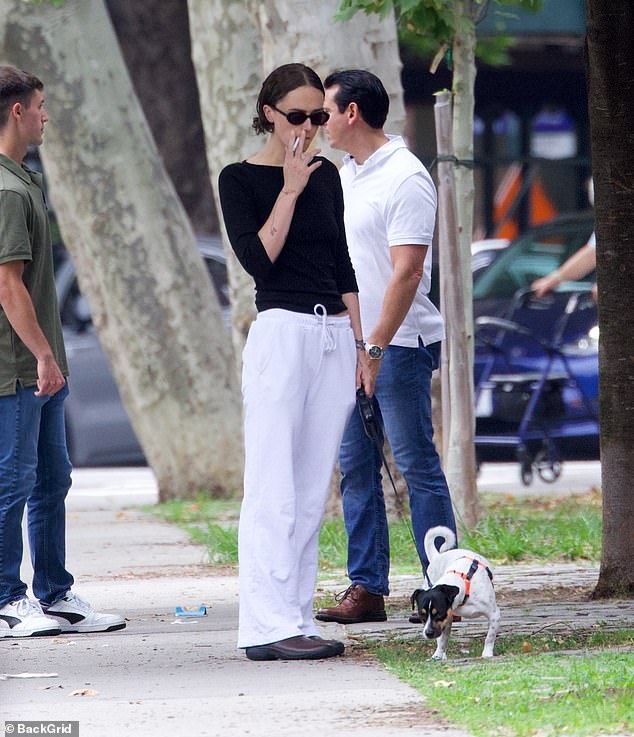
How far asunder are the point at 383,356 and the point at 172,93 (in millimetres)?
11599

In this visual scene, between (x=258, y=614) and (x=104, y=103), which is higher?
(x=104, y=103)

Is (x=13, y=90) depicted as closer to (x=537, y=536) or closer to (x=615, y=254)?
(x=615, y=254)

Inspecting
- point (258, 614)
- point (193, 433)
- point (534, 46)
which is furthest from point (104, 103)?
point (534, 46)

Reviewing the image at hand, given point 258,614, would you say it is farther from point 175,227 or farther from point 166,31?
point 166,31

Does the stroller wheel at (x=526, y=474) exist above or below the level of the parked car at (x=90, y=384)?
below

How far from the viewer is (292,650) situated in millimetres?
5391

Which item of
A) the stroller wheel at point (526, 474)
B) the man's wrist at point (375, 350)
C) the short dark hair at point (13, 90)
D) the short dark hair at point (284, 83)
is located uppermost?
the short dark hair at point (13, 90)

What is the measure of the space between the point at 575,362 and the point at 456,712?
8.15 metres

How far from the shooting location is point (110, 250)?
1180 centimetres

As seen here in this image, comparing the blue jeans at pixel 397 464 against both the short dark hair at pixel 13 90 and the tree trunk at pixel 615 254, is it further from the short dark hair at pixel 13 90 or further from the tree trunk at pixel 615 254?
→ the short dark hair at pixel 13 90

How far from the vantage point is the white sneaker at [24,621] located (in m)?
6.19

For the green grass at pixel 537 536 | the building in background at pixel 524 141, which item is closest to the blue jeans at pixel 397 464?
the green grass at pixel 537 536

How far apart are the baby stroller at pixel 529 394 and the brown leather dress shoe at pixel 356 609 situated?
5920 mm

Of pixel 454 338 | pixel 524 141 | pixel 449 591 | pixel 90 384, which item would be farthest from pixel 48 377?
pixel 524 141
